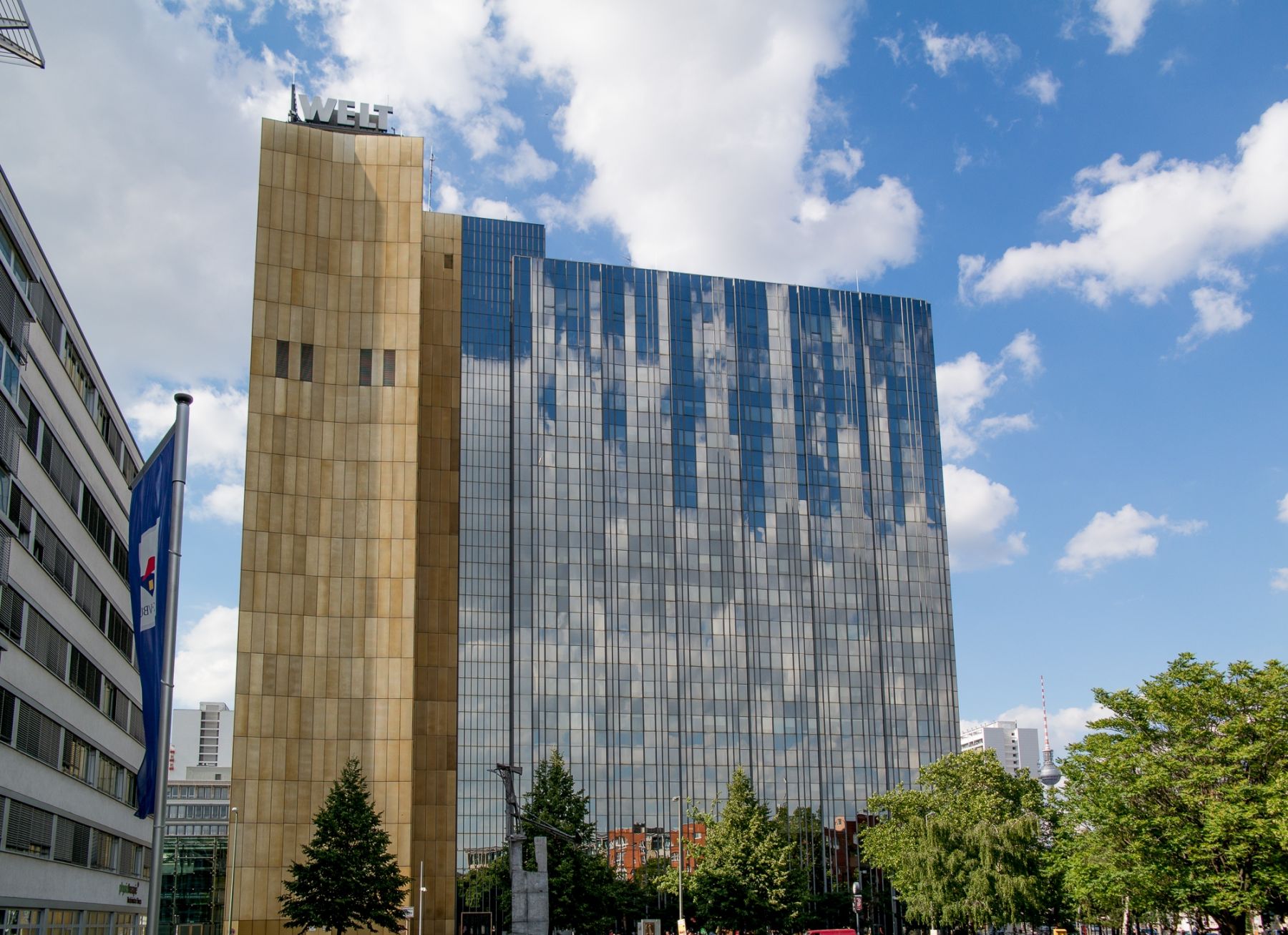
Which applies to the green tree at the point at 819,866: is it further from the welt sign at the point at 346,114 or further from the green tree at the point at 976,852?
the welt sign at the point at 346,114

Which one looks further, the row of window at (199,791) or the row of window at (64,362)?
the row of window at (199,791)

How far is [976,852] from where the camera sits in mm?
72625

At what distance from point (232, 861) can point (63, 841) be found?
63.0ft

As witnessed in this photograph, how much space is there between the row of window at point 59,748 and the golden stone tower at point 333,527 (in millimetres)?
9026

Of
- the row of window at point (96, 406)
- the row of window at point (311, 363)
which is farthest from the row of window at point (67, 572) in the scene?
the row of window at point (311, 363)

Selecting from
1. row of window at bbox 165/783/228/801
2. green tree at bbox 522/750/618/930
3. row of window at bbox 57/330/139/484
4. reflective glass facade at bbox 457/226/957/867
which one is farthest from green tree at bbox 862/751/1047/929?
row of window at bbox 165/783/228/801

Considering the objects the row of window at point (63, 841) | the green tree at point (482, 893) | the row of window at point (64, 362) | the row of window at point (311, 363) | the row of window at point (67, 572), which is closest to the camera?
the row of window at point (64, 362)

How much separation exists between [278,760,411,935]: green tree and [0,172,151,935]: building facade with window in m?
9.79

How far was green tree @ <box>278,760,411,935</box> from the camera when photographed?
203 ft

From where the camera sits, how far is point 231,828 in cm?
7012

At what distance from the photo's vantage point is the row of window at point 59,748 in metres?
43.7

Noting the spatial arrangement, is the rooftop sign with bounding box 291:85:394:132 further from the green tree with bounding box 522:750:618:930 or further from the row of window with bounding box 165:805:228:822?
the row of window with bounding box 165:805:228:822

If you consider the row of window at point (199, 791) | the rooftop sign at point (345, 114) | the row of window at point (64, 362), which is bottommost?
the row of window at point (199, 791)

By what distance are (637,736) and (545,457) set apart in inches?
→ 1289
